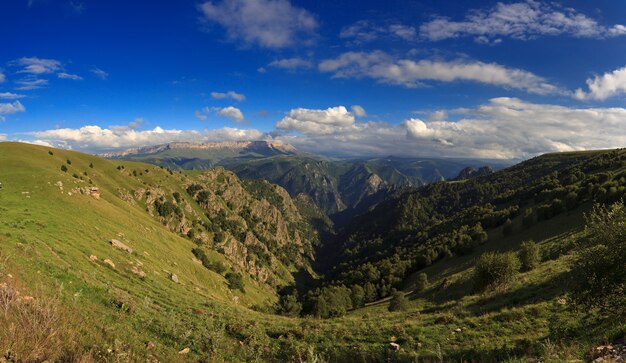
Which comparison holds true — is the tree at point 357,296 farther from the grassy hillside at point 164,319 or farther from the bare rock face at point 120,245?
the bare rock face at point 120,245

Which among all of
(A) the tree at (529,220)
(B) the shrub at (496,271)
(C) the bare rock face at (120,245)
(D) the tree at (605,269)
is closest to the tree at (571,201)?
(A) the tree at (529,220)

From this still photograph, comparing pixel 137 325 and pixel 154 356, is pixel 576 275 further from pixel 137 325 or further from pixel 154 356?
pixel 137 325

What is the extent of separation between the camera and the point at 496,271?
43.0 meters

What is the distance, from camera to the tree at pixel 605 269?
1598 centimetres

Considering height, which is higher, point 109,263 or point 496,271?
point 109,263

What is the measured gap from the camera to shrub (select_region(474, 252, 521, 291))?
139 feet

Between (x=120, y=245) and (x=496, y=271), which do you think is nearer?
(x=496, y=271)

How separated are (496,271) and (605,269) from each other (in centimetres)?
2969

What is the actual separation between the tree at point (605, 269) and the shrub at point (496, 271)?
2702cm

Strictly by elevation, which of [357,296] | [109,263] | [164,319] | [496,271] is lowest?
[357,296]

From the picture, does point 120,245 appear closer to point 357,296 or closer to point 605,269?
point 605,269

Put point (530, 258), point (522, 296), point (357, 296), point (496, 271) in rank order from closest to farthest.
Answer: point (522, 296) → point (496, 271) → point (530, 258) → point (357, 296)

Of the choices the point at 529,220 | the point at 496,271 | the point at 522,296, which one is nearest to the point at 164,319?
the point at 522,296

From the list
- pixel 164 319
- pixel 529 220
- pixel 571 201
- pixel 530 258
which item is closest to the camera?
pixel 164 319
